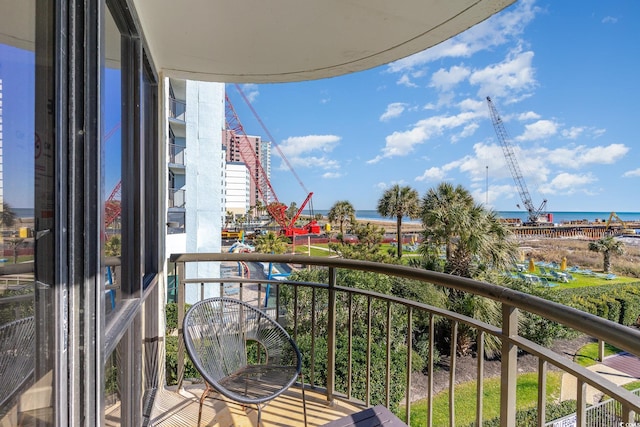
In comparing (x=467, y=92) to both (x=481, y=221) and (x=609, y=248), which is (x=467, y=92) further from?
(x=481, y=221)

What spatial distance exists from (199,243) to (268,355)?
10.5 m

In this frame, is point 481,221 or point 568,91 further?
point 568,91

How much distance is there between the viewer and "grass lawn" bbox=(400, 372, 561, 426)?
7535mm

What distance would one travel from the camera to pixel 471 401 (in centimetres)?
823

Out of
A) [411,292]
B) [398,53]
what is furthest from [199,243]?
[398,53]

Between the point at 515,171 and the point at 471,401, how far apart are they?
5280cm

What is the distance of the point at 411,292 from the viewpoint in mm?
9500

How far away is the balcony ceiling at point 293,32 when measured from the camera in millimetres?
1397

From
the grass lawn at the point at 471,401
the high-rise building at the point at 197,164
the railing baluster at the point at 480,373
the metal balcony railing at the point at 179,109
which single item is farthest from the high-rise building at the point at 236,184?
the railing baluster at the point at 480,373

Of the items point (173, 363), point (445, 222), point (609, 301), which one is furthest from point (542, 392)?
point (609, 301)

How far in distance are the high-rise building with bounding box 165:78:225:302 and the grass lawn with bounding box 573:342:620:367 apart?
12520mm

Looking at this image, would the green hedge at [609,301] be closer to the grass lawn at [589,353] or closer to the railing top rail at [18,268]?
the grass lawn at [589,353]

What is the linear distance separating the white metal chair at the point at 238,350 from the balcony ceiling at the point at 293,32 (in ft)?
4.54

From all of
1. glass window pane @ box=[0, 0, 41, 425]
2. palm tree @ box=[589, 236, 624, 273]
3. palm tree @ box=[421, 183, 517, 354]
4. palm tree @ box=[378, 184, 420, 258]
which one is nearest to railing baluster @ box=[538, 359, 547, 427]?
glass window pane @ box=[0, 0, 41, 425]
